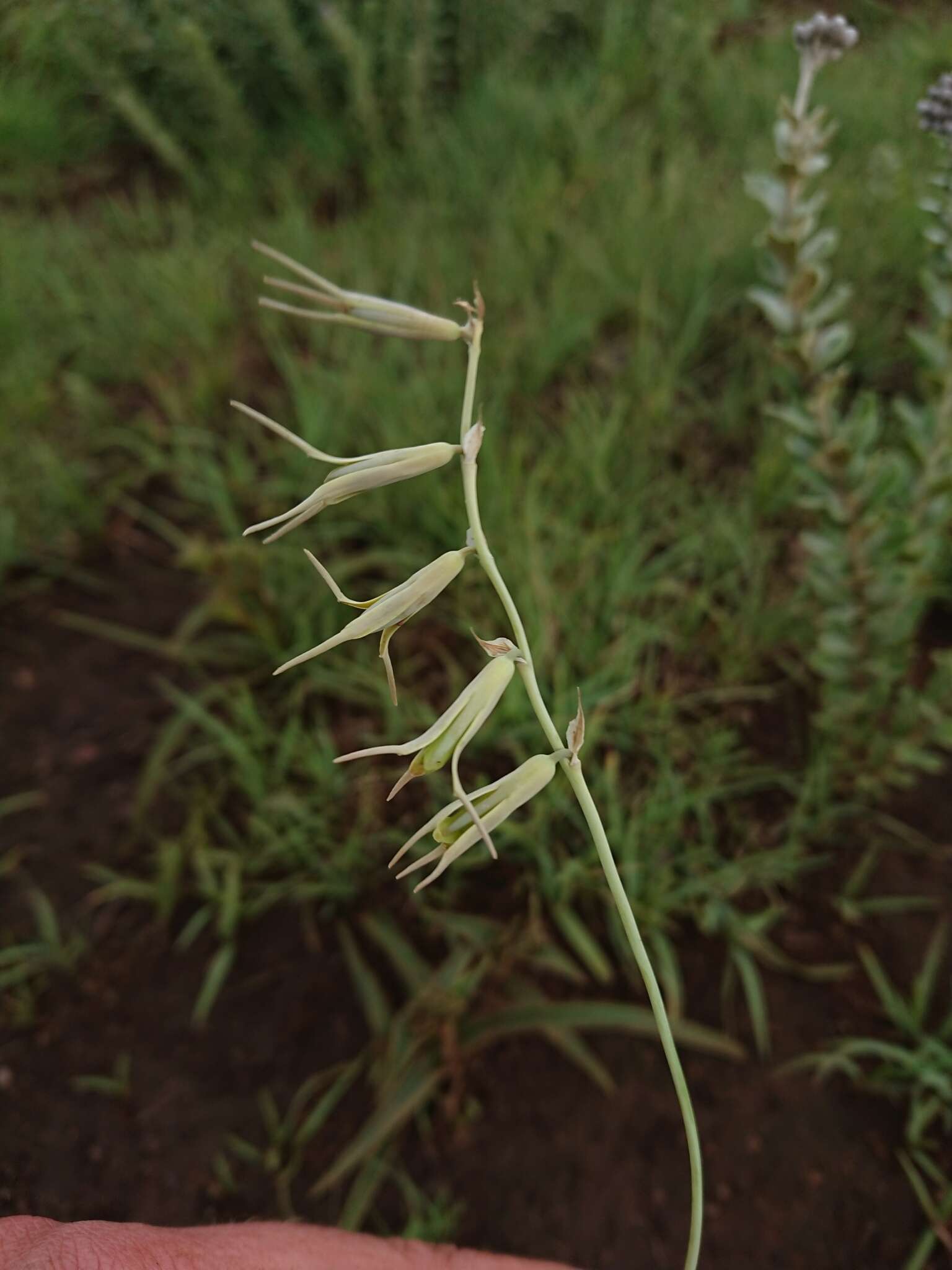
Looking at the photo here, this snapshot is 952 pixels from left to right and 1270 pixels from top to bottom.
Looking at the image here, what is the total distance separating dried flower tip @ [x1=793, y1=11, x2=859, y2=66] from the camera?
0.73 metres

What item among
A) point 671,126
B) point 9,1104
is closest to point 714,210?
point 671,126

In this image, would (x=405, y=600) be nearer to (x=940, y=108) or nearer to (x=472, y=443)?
(x=472, y=443)

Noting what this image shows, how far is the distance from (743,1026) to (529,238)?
55.3 inches

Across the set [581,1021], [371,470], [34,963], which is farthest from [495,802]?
[34,963]

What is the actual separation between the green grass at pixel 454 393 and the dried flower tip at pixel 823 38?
578 mm

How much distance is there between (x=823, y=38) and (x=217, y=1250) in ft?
3.19

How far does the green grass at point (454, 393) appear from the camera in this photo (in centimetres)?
107

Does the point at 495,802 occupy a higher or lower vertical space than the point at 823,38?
lower

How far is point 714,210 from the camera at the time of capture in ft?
5.61

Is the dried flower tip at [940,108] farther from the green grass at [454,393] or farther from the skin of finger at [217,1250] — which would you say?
the skin of finger at [217,1250]

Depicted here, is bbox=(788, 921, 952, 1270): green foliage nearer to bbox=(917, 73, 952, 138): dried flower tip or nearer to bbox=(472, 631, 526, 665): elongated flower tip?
bbox=(472, 631, 526, 665): elongated flower tip

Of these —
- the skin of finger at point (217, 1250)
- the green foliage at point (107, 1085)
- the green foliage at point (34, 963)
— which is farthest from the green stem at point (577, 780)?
the green foliage at point (34, 963)

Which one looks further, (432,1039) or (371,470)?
(432,1039)

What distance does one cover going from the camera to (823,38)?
0.75 m
